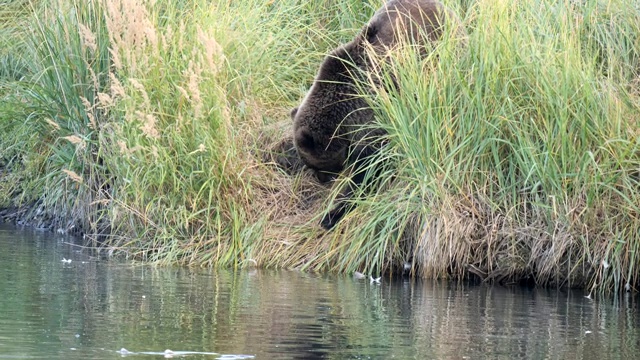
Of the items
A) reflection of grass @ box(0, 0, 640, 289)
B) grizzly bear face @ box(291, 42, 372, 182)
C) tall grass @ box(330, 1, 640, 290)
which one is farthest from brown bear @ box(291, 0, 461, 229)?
tall grass @ box(330, 1, 640, 290)

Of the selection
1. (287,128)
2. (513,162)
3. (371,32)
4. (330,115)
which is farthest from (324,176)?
(513,162)

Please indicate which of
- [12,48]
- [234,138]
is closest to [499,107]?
[234,138]

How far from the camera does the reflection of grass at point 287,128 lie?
8.48m

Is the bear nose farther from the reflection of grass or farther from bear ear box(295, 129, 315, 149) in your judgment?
bear ear box(295, 129, 315, 149)

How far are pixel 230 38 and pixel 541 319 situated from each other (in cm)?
460

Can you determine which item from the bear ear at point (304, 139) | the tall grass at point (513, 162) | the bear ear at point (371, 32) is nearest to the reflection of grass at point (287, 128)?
the tall grass at point (513, 162)


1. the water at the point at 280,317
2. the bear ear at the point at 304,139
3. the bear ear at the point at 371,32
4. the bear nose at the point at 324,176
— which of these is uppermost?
the bear ear at the point at 371,32

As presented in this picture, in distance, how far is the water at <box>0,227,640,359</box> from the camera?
5836mm

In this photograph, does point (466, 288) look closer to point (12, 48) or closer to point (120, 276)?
point (120, 276)

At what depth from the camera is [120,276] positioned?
27.5 ft

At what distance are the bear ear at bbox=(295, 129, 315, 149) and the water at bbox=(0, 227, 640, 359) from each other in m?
1.53

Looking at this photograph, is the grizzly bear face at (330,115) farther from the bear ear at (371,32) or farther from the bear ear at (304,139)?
the bear ear at (371,32)

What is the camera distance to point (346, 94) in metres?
9.93

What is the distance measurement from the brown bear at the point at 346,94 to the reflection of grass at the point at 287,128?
0.32 meters
